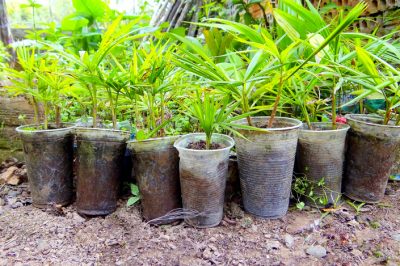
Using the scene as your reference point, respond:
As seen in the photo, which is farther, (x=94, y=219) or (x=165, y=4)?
(x=165, y=4)

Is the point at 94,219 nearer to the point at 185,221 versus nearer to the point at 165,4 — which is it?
the point at 185,221

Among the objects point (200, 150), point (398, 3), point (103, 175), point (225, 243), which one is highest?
point (398, 3)

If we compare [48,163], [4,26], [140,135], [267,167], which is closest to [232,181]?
[267,167]

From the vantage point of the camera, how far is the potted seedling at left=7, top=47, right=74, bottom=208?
125 centimetres

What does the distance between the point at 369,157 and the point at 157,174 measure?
861mm

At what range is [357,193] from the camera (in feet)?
4.22

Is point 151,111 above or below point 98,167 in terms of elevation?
above

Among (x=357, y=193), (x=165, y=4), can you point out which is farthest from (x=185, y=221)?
(x=165, y=4)

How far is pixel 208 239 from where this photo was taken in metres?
1.08

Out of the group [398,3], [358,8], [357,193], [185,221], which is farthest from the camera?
[398,3]

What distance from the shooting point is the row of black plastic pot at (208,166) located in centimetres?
111

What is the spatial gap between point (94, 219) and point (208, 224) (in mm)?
467

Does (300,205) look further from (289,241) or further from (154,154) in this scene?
(154,154)

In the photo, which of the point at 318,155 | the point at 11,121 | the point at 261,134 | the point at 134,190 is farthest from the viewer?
the point at 11,121
